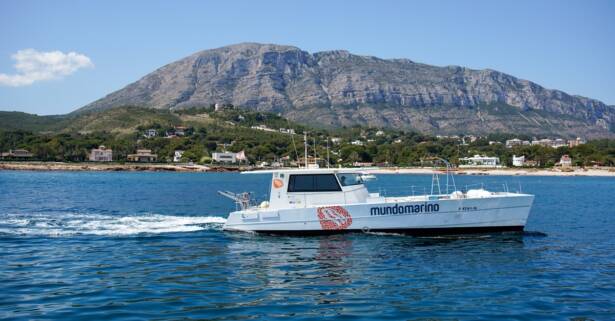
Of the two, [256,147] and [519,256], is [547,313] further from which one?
[256,147]

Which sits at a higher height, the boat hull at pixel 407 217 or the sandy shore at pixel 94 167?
the sandy shore at pixel 94 167

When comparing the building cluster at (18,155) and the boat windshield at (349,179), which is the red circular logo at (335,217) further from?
the building cluster at (18,155)

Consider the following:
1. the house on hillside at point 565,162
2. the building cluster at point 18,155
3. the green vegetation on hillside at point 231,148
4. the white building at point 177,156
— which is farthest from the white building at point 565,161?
the building cluster at point 18,155

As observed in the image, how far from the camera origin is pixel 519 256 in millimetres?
18594

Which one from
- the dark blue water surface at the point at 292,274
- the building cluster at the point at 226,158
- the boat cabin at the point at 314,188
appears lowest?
the dark blue water surface at the point at 292,274

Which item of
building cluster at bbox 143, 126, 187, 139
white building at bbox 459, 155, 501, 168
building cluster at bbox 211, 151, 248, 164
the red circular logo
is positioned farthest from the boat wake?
building cluster at bbox 143, 126, 187, 139

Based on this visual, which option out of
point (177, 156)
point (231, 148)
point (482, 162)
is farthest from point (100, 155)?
point (482, 162)

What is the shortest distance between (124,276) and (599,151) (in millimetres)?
152401

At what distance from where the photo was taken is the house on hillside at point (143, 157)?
14488 cm

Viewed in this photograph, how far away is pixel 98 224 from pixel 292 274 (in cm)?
1427

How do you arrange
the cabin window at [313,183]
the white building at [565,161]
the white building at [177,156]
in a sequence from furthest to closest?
the white building at [177,156], the white building at [565,161], the cabin window at [313,183]

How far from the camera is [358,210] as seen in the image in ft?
73.2

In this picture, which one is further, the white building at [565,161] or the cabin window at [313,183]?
the white building at [565,161]

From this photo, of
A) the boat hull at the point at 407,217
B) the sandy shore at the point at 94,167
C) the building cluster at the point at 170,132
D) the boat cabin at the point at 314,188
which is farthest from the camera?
the building cluster at the point at 170,132
